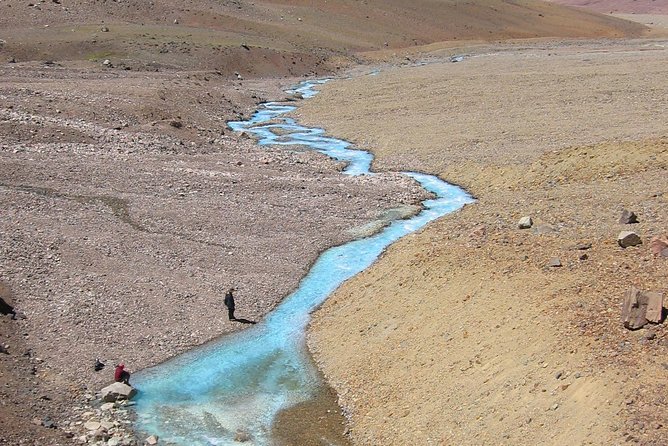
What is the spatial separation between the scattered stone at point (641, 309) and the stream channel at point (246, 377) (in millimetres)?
8578

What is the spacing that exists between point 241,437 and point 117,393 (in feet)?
12.9

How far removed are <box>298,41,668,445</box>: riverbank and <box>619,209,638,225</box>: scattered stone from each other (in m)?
0.27

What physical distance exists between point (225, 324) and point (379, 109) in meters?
41.2

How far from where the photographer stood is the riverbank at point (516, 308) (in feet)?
63.0

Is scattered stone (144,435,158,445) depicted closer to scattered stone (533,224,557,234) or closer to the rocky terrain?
the rocky terrain

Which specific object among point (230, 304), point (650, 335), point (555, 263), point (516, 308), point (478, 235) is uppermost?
point (650, 335)

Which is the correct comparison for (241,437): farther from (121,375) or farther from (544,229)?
(544,229)

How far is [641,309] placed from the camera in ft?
68.0

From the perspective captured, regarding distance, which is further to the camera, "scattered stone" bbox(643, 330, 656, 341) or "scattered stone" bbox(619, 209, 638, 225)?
"scattered stone" bbox(619, 209, 638, 225)

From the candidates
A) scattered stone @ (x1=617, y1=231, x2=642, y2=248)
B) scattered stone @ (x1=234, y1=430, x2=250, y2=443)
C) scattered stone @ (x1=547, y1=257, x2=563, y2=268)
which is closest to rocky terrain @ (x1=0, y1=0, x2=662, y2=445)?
scattered stone @ (x1=234, y1=430, x2=250, y2=443)

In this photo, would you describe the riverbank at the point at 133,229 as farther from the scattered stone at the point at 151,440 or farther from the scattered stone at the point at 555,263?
the scattered stone at the point at 555,263

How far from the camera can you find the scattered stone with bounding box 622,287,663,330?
20.4m

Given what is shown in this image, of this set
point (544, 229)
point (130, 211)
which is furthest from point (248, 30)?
point (544, 229)

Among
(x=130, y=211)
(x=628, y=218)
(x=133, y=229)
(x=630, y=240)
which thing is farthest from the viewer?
(x=130, y=211)
